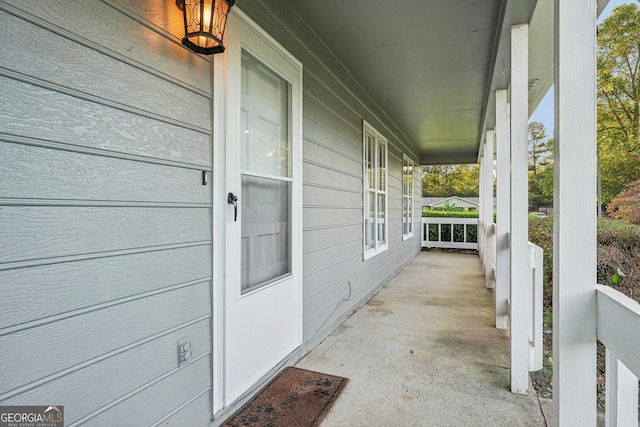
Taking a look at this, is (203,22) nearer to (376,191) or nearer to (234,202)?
(234,202)

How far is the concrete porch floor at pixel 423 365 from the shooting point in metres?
1.91

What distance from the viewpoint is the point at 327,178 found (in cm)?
319

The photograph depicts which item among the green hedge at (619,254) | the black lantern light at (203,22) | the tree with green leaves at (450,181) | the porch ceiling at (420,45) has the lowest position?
the green hedge at (619,254)

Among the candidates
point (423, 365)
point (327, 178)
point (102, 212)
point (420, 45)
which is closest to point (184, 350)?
point (102, 212)

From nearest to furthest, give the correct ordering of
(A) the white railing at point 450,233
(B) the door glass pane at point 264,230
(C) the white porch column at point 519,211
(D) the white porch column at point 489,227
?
(B) the door glass pane at point 264,230 → (C) the white porch column at point 519,211 → (D) the white porch column at point 489,227 → (A) the white railing at point 450,233

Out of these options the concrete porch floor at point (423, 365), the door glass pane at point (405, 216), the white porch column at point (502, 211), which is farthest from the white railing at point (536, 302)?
the door glass pane at point (405, 216)

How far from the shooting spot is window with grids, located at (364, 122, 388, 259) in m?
4.54

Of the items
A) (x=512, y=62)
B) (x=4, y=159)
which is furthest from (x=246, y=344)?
(x=512, y=62)

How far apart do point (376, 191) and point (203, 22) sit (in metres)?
3.79

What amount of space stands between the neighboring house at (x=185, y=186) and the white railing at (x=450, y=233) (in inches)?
263

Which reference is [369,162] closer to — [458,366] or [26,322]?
[458,366]

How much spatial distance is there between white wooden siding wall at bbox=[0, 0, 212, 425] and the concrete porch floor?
1.05 meters

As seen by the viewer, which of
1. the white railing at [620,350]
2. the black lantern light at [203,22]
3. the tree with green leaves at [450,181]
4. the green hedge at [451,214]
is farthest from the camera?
the tree with green leaves at [450,181]

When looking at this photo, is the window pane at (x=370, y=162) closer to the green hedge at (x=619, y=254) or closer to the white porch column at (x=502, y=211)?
the white porch column at (x=502, y=211)
